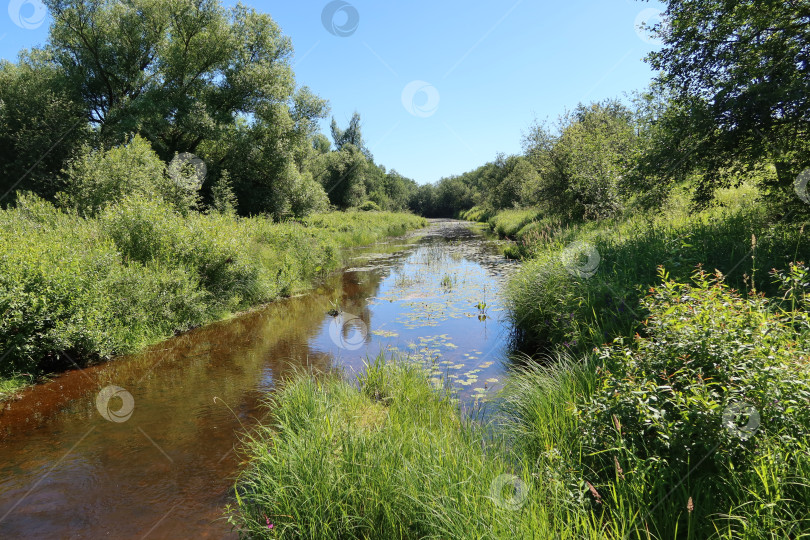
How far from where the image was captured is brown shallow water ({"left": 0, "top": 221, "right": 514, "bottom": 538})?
13.2ft

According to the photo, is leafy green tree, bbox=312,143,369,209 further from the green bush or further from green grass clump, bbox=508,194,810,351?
green grass clump, bbox=508,194,810,351

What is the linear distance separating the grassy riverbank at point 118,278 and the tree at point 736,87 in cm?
1154

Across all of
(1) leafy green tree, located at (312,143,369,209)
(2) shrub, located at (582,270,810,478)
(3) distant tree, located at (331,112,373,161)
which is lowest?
(2) shrub, located at (582,270,810,478)

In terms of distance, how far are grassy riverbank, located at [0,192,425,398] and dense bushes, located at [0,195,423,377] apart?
21 mm

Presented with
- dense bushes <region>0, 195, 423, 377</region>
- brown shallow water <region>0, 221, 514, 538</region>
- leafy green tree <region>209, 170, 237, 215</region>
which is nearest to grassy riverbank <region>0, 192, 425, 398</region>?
dense bushes <region>0, 195, 423, 377</region>

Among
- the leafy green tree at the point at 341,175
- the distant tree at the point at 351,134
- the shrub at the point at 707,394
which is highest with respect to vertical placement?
A: the distant tree at the point at 351,134

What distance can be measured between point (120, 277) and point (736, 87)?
13.0 metres

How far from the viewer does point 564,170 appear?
1823 centimetres

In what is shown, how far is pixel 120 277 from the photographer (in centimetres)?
827

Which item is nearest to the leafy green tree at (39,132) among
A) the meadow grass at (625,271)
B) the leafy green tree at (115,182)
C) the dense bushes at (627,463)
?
the leafy green tree at (115,182)

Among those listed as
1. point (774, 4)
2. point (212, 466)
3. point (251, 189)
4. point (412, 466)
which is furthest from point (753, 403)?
point (251, 189)

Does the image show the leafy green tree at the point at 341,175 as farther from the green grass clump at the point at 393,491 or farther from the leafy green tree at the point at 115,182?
the green grass clump at the point at 393,491

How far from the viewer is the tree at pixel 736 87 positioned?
22.3 ft

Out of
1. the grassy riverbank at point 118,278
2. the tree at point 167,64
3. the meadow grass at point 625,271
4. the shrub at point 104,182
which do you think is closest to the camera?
the meadow grass at point 625,271
